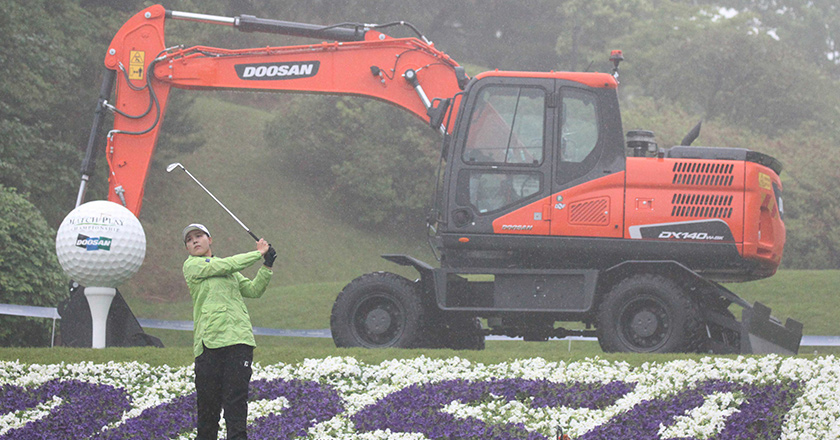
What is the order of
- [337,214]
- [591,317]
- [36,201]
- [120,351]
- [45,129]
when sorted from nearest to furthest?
[120,351], [591,317], [36,201], [45,129], [337,214]

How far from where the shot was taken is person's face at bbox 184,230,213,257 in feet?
22.9

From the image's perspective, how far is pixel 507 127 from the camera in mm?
10711

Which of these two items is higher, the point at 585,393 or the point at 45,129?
the point at 45,129

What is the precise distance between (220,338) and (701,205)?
607cm

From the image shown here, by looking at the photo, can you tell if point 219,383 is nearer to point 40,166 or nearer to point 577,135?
point 577,135

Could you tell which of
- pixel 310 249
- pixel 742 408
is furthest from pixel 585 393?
pixel 310 249

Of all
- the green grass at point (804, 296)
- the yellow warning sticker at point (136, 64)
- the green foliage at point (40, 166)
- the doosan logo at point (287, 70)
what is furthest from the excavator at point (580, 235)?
the green foliage at point (40, 166)

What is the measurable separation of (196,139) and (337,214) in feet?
21.1

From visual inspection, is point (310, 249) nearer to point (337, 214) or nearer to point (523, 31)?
point (337, 214)

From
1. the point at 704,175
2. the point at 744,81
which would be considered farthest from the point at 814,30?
the point at 704,175

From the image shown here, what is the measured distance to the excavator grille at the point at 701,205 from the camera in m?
A: 10.5

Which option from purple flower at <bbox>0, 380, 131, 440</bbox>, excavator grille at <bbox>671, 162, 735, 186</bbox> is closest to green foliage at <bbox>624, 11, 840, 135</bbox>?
excavator grille at <bbox>671, 162, 735, 186</bbox>

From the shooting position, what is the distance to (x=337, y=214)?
3472 centimetres

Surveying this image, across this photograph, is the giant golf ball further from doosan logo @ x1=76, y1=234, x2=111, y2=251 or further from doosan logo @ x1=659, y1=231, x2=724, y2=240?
doosan logo @ x1=659, y1=231, x2=724, y2=240
